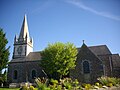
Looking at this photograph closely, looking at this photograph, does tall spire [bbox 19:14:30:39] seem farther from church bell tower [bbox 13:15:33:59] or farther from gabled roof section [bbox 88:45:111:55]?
gabled roof section [bbox 88:45:111:55]

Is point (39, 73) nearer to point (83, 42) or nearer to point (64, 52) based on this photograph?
point (64, 52)

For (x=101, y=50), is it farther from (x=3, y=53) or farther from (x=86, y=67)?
(x=3, y=53)

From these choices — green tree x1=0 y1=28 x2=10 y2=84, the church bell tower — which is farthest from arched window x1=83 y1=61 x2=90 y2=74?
the church bell tower

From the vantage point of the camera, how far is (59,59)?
35.5m

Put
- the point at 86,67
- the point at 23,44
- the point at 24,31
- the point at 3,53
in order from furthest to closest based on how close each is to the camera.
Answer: the point at 24,31 < the point at 23,44 < the point at 86,67 < the point at 3,53

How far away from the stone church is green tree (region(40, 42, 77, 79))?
1.59 m

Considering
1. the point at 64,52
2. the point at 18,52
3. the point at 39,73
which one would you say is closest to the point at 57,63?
the point at 64,52

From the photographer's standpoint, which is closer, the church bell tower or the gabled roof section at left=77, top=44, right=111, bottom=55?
the gabled roof section at left=77, top=44, right=111, bottom=55

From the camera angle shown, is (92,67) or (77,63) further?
(77,63)

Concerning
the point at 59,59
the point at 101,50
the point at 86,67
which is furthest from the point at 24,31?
the point at 86,67

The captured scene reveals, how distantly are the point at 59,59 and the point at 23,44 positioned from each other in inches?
753

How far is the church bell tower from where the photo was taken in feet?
161

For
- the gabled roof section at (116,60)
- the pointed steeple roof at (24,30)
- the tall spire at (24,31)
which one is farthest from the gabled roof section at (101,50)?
the pointed steeple roof at (24,30)

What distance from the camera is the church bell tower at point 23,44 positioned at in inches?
1935
